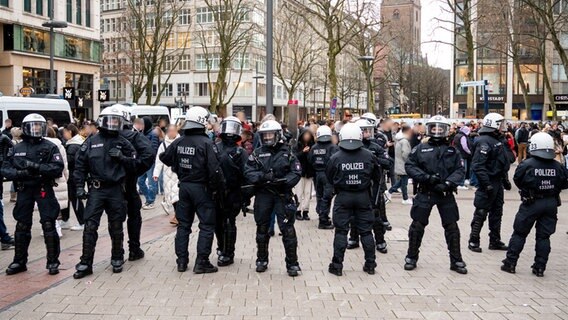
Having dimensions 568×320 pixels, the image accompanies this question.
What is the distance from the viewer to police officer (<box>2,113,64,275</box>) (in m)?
6.97

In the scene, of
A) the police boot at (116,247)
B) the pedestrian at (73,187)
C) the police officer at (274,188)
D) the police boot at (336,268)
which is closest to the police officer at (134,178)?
the police boot at (116,247)

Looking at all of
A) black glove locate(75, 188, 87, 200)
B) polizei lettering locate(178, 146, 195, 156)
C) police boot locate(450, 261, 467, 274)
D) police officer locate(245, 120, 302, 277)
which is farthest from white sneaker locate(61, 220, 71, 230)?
police boot locate(450, 261, 467, 274)

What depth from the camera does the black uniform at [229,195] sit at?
753 centimetres

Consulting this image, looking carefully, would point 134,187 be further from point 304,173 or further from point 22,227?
point 304,173

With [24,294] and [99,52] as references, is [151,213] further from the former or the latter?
[99,52]

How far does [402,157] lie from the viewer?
13602 millimetres

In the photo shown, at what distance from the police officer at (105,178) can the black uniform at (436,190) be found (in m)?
3.65

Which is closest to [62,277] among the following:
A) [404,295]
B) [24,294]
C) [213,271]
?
[24,294]

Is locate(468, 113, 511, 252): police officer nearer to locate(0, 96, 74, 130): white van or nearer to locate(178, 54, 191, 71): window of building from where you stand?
locate(0, 96, 74, 130): white van

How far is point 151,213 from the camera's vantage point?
471 inches

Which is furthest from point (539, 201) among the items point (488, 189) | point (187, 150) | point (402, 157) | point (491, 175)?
point (402, 157)

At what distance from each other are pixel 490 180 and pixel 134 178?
5199mm

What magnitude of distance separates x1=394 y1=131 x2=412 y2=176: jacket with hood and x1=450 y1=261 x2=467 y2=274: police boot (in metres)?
6.08

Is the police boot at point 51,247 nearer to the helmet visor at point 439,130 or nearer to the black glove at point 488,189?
the helmet visor at point 439,130
